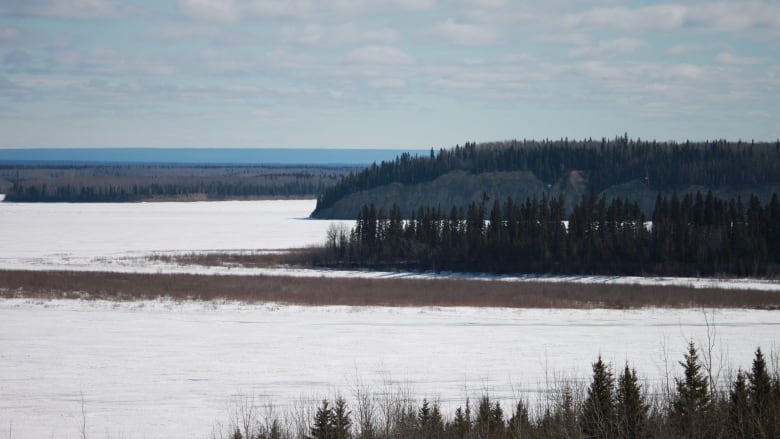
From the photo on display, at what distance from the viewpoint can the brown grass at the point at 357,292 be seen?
4744cm

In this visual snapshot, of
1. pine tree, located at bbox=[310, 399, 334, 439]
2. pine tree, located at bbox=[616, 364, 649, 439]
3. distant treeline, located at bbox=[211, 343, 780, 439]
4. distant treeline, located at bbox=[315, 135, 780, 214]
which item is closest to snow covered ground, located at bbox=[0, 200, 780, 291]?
distant treeline, located at bbox=[315, 135, 780, 214]

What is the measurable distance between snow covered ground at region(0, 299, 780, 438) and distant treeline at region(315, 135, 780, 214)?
102309 millimetres

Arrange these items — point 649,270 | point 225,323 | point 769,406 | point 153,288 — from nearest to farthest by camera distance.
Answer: point 769,406, point 225,323, point 153,288, point 649,270

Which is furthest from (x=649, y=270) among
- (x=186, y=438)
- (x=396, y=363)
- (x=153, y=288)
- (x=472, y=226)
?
(x=186, y=438)

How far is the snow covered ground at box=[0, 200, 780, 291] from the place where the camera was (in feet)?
209

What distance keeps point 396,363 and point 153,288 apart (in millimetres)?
25158

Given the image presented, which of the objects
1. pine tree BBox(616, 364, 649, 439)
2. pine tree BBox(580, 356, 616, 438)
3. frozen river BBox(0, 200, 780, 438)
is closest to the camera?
pine tree BBox(580, 356, 616, 438)

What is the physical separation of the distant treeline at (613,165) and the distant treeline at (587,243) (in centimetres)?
5865

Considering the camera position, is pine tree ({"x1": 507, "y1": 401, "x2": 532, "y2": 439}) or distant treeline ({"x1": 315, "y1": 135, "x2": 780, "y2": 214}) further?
distant treeline ({"x1": 315, "y1": 135, "x2": 780, "y2": 214})

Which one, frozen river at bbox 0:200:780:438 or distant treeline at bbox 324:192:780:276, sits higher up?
distant treeline at bbox 324:192:780:276

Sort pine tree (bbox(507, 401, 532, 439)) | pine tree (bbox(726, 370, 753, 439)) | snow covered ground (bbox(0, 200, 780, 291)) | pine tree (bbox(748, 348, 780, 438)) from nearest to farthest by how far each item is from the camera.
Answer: pine tree (bbox(748, 348, 780, 438)) < pine tree (bbox(726, 370, 753, 439)) < pine tree (bbox(507, 401, 532, 439)) < snow covered ground (bbox(0, 200, 780, 291))

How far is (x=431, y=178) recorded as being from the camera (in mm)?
176875

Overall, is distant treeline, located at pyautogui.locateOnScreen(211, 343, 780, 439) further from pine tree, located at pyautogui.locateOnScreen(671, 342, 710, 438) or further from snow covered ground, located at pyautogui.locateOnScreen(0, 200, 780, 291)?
snow covered ground, located at pyautogui.locateOnScreen(0, 200, 780, 291)

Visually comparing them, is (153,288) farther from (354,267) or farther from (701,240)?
(701,240)
